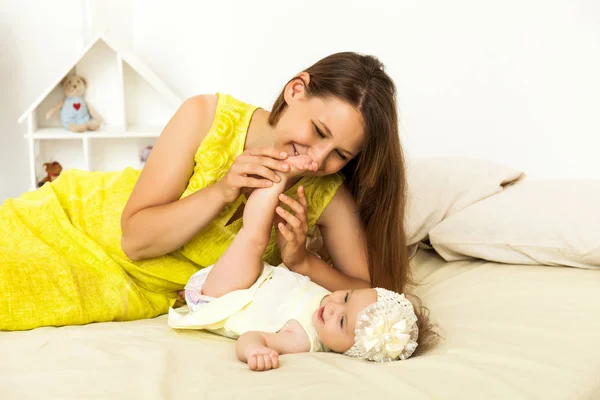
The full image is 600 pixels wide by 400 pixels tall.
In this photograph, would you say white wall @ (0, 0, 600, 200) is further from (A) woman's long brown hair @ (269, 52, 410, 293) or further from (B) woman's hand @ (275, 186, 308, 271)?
(B) woman's hand @ (275, 186, 308, 271)

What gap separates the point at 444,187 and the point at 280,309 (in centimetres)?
79

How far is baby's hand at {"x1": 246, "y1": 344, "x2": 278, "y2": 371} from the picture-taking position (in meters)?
1.05

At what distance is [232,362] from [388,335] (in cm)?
25

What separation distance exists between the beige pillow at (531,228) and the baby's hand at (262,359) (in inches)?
32.6

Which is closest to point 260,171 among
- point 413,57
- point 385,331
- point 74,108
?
point 385,331

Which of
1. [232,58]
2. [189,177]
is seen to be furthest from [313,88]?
[232,58]

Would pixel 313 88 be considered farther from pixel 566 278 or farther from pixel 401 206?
pixel 566 278

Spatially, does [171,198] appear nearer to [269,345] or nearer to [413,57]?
[269,345]

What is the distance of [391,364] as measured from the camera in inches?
42.8

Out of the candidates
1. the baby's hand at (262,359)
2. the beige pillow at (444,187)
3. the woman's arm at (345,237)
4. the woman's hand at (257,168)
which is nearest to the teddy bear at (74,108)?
the beige pillow at (444,187)

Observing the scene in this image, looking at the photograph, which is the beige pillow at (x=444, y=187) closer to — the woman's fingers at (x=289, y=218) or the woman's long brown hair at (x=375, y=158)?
the woman's long brown hair at (x=375, y=158)

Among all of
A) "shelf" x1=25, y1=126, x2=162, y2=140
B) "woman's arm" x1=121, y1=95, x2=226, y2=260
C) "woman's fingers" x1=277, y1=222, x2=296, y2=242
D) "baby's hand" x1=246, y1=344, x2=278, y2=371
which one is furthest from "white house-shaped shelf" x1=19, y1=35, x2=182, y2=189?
"baby's hand" x1=246, y1=344, x2=278, y2=371

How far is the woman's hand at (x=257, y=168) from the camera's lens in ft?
4.22

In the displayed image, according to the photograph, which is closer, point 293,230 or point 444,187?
point 293,230
